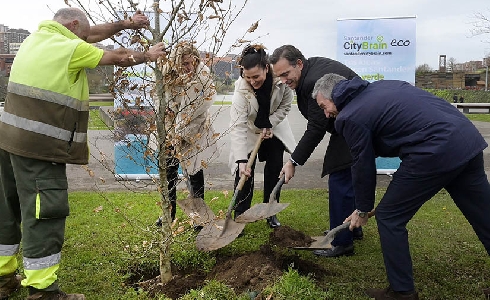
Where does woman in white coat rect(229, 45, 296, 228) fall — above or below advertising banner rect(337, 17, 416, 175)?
below

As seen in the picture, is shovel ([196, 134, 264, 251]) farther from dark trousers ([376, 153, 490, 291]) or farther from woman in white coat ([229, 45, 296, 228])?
dark trousers ([376, 153, 490, 291])

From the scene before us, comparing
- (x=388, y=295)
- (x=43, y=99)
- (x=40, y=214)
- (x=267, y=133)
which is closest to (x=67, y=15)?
(x=43, y=99)

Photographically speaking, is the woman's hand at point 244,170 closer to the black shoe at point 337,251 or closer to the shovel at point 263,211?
the shovel at point 263,211

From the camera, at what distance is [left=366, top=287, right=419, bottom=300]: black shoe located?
321 cm

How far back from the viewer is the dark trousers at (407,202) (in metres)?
3.08

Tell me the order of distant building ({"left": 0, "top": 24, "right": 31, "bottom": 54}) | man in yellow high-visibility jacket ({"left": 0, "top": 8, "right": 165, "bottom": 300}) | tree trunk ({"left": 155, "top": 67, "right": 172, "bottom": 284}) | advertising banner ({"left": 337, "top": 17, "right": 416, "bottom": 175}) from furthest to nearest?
1. advertising banner ({"left": 337, "top": 17, "right": 416, "bottom": 175})
2. distant building ({"left": 0, "top": 24, "right": 31, "bottom": 54})
3. tree trunk ({"left": 155, "top": 67, "right": 172, "bottom": 284})
4. man in yellow high-visibility jacket ({"left": 0, "top": 8, "right": 165, "bottom": 300})

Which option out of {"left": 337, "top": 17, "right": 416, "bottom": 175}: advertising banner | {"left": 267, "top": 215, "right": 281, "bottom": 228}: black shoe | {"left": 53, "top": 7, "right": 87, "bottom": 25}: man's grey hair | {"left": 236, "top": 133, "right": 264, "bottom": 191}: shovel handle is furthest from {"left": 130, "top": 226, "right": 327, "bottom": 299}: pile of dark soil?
{"left": 337, "top": 17, "right": 416, "bottom": 175}: advertising banner

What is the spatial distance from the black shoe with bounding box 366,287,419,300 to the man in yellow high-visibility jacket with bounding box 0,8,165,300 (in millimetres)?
2196

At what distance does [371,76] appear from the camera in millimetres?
7523

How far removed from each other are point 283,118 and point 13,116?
263 cm

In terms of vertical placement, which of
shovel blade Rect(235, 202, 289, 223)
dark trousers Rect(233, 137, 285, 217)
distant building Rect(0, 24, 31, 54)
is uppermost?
distant building Rect(0, 24, 31, 54)

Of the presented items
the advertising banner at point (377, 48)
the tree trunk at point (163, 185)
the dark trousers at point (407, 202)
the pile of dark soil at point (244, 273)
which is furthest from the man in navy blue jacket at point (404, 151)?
the advertising banner at point (377, 48)

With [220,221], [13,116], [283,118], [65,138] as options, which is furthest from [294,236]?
[13,116]

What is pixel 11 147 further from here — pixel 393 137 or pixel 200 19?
pixel 393 137
